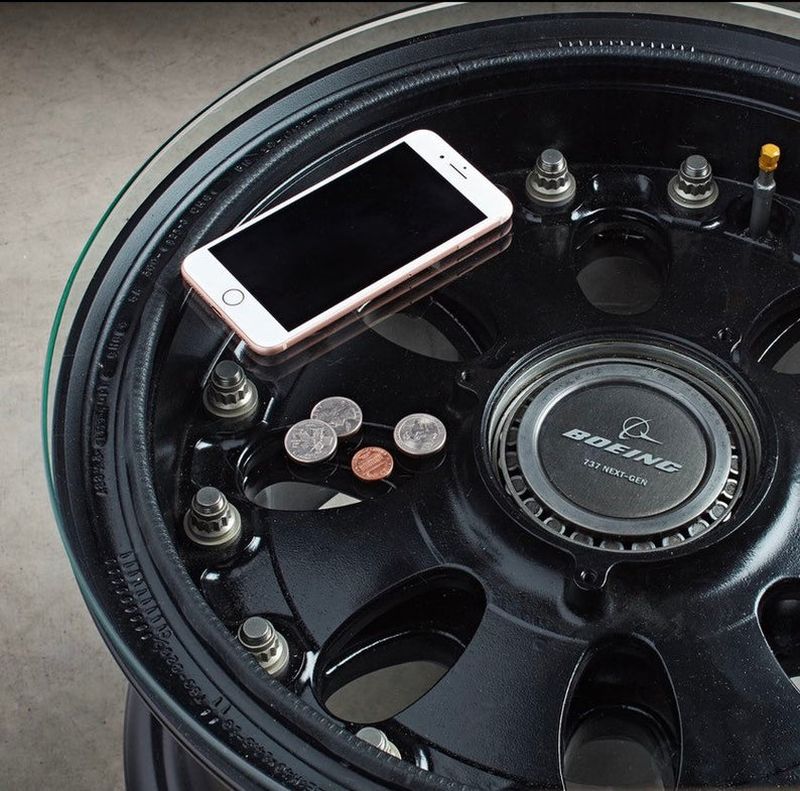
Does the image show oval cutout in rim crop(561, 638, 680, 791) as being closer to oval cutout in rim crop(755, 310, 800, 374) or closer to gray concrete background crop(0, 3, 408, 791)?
oval cutout in rim crop(755, 310, 800, 374)

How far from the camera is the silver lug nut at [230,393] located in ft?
4.54

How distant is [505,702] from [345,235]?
440 millimetres

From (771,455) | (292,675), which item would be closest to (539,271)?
(771,455)

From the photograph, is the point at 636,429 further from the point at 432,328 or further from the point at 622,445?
the point at 432,328

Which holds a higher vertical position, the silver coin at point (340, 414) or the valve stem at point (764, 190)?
the valve stem at point (764, 190)

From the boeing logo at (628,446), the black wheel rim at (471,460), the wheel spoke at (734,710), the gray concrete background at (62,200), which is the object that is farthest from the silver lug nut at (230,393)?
Answer: the gray concrete background at (62,200)

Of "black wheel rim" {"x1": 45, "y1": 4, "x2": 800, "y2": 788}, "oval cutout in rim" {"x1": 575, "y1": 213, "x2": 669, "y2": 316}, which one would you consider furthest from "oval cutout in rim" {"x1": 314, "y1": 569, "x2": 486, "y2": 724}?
"oval cutout in rim" {"x1": 575, "y1": 213, "x2": 669, "y2": 316}

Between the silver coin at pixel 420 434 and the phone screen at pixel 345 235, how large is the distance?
12cm

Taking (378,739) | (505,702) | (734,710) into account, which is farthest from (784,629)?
(378,739)

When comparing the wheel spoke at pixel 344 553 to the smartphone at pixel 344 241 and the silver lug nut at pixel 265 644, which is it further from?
the smartphone at pixel 344 241

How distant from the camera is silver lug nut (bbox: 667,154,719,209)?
4.95 feet

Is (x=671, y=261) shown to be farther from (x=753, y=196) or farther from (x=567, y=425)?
(x=567, y=425)

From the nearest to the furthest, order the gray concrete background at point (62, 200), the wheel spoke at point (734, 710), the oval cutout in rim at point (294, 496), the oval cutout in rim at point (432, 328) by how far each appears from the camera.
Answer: the wheel spoke at point (734, 710), the oval cutout in rim at point (432, 328), the oval cutout in rim at point (294, 496), the gray concrete background at point (62, 200)

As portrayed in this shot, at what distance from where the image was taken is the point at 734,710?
4.05 feet
